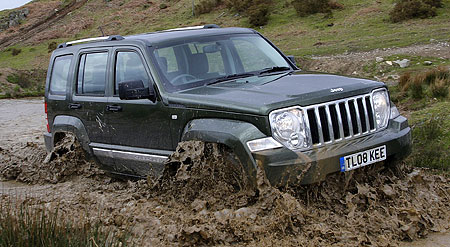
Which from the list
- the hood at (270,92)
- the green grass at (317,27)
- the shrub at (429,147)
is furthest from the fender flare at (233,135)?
the green grass at (317,27)

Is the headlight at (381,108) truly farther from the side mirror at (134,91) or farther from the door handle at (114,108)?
the door handle at (114,108)

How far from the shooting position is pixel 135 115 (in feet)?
20.7

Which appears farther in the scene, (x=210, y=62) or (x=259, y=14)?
(x=259, y=14)

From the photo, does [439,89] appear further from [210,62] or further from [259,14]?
[259,14]

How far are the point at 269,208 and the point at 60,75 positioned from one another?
13.1 ft

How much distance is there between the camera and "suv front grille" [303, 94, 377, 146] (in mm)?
5074

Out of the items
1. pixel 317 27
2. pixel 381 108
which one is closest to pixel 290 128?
pixel 381 108

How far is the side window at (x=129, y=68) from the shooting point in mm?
6354

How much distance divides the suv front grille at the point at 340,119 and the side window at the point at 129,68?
6.67ft

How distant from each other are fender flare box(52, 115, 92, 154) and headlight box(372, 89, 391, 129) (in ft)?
11.5

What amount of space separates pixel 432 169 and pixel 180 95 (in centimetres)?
325

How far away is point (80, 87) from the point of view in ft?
23.9

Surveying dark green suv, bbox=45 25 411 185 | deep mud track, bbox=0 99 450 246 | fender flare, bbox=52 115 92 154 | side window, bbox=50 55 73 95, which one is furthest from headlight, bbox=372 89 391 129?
side window, bbox=50 55 73 95

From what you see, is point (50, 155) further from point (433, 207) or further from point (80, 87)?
point (433, 207)
